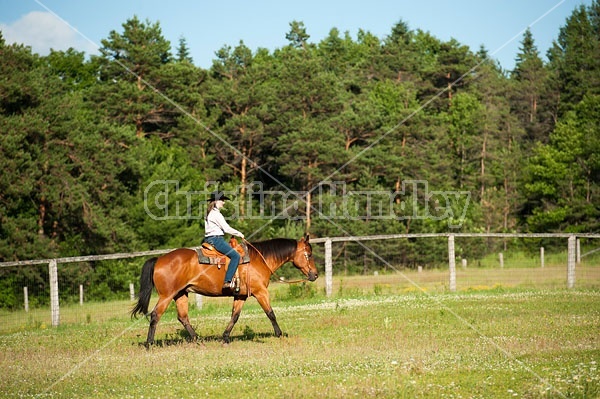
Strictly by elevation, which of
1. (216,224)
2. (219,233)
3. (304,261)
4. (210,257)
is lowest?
(304,261)

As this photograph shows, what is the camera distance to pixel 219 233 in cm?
1400

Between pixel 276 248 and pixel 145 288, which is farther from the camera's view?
pixel 276 248

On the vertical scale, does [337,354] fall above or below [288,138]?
below

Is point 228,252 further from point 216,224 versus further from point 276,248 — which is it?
point 276,248

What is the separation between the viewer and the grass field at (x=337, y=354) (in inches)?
374

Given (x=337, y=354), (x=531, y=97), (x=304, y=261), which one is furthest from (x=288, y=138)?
(x=337, y=354)

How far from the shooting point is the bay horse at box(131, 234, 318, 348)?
45.2 feet

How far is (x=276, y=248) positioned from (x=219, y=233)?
56.7 inches

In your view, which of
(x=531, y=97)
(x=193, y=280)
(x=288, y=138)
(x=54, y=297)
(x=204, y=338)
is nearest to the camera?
(x=193, y=280)

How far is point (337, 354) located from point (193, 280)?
3.49 metres

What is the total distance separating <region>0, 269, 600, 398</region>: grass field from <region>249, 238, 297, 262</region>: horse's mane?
163cm

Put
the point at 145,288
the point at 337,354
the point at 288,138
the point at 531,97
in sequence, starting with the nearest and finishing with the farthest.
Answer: the point at 337,354
the point at 145,288
the point at 288,138
the point at 531,97

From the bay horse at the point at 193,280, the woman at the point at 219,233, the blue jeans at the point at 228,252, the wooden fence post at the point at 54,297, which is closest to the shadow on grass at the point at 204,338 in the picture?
the bay horse at the point at 193,280

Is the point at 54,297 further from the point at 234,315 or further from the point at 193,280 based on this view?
the point at 234,315
